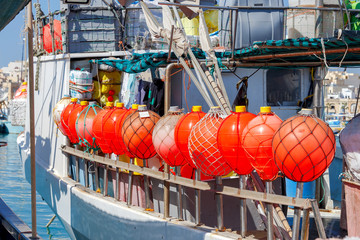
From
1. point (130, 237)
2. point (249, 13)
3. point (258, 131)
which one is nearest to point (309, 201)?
point (258, 131)

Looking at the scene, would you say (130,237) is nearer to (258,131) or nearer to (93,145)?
(93,145)

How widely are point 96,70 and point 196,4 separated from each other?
157 inches

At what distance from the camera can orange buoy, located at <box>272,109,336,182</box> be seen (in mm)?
5043

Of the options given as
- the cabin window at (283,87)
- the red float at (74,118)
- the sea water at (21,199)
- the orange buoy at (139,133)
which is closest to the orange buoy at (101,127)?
the orange buoy at (139,133)

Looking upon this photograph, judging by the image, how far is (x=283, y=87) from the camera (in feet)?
34.3

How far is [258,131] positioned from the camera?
5.35 m

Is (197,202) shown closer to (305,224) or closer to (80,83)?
(305,224)

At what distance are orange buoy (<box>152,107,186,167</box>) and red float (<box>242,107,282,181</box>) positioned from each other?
1.19 m

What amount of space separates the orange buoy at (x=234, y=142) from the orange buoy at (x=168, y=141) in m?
0.91

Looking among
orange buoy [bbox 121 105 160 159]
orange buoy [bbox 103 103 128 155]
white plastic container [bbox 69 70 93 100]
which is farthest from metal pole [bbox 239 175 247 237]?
white plastic container [bbox 69 70 93 100]

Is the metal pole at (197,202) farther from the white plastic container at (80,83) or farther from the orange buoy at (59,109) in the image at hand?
the white plastic container at (80,83)

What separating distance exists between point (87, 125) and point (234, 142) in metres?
3.62

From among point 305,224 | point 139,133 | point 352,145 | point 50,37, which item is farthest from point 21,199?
point 305,224

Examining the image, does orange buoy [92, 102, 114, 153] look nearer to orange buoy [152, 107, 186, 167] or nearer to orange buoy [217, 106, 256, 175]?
orange buoy [152, 107, 186, 167]
